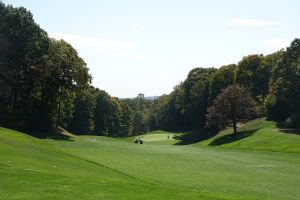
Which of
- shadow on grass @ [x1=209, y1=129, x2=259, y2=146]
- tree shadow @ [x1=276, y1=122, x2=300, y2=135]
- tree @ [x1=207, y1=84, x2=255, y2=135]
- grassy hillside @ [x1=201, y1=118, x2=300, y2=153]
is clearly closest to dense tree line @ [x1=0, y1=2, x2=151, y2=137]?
tree @ [x1=207, y1=84, x2=255, y2=135]

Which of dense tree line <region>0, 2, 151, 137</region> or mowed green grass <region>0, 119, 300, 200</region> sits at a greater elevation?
dense tree line <region>0, 2, 151, 137</region>

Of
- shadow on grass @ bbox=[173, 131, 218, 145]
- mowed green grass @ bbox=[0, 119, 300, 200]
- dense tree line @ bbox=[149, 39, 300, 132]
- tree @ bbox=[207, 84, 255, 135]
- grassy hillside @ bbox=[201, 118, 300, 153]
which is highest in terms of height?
Result: dense tree line @ bbox=[149, 39, 300, 132]

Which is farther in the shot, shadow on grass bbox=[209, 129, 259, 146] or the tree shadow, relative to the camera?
shadow on grass bbox=[209, 129, 259, 146]

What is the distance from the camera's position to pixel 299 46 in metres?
70.9

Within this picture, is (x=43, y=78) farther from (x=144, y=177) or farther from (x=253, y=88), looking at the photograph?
(x=253, y=88)

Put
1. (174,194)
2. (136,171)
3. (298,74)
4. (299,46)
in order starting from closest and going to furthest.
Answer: (174,194) → (136,171) → (298,74) → (299,46)

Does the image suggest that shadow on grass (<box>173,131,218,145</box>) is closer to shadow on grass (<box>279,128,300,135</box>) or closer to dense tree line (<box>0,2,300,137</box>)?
dense tree line (<box>0,2,300,137</box>)

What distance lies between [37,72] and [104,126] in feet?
263

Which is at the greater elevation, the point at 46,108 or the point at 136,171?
the point at 46,108

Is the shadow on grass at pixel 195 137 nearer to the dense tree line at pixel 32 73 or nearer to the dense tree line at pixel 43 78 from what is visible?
the dense tree line at pixel 43 78

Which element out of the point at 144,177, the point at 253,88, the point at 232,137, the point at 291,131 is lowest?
the point at 144,177

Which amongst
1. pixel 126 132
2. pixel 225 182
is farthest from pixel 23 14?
pixel 126 132

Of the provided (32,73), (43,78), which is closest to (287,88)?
(43,78)

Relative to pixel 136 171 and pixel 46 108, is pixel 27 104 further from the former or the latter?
pixel 136 171
